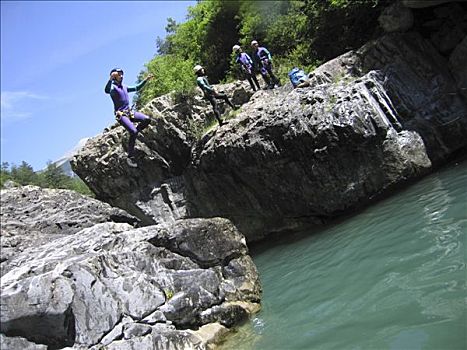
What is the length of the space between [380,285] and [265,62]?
11895 millimetres

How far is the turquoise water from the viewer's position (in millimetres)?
5578

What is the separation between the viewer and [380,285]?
7.05 m

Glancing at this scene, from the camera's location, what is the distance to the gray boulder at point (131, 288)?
22.8 ft

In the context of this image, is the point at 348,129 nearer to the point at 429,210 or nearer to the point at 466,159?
the point at 466,159

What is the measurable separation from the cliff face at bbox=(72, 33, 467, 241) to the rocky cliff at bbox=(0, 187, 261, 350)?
5.75 metres

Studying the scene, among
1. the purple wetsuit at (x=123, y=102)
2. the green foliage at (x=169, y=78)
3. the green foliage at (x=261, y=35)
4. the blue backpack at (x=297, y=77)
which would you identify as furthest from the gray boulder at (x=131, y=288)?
the green foliage at (x=261, y=35)

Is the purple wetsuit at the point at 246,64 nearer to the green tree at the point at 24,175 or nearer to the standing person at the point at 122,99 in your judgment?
the standing person at the point at 122,99

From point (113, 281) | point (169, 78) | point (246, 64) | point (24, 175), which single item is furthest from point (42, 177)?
point (113, 281)

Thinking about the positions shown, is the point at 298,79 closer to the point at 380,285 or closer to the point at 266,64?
the point at 266,64

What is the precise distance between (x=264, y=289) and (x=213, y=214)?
27.0 feet

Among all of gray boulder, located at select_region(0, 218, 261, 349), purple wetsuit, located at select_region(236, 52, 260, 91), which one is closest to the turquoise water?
gray boulder, located at select_region(0, 218, 261, 349)

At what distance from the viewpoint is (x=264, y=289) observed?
991cm

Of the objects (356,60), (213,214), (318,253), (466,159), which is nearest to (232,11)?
(356,60)

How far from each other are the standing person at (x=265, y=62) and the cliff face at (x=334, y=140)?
2.80 feet
